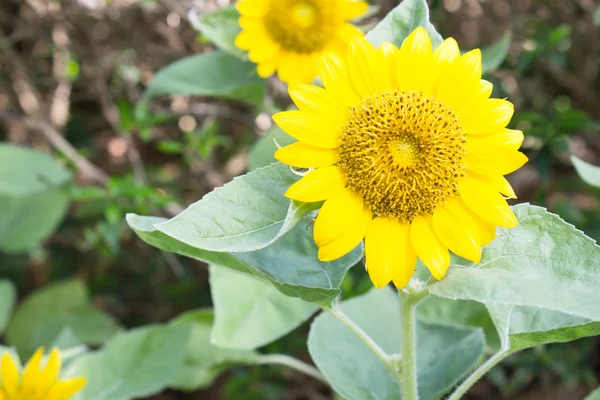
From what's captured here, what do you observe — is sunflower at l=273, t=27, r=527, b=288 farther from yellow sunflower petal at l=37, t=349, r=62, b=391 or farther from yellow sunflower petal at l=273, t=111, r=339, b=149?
yellow sunflower petal at l=37, t=349, r=62, b=391

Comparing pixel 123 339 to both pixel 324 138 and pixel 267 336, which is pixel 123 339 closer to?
pixel 267 336

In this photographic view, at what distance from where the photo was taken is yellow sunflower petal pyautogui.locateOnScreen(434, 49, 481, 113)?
639mm

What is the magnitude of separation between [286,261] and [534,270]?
26 cm

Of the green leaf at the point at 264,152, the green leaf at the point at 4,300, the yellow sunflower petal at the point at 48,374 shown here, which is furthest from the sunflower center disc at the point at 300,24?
the green leaf at the point at 4,300

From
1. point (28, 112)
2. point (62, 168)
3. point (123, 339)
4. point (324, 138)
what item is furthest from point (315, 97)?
point (28, 112)

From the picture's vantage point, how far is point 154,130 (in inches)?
74.3

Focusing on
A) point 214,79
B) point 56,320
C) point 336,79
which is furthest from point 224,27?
point 56,320

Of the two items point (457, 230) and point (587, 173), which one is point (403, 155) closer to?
point (457, 230)

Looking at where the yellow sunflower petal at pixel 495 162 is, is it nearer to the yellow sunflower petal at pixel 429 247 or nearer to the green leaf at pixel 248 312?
the yellow sunflower petal at pixel 429 247

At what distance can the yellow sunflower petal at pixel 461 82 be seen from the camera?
64 cm

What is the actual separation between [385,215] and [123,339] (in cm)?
69

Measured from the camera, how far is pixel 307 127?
0.63m

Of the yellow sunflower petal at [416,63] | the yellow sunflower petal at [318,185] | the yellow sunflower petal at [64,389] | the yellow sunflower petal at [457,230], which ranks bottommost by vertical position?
the yellow sunflower petal at [64,389]

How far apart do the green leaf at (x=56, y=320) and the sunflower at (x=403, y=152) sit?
3.61ft
